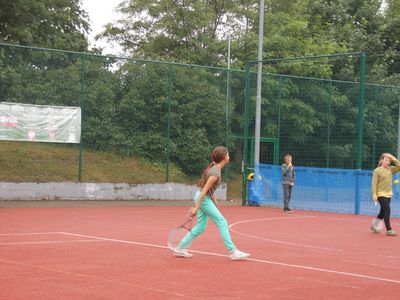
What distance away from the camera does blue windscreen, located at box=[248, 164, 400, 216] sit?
23.8 meters

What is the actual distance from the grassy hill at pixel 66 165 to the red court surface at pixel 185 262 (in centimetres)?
586

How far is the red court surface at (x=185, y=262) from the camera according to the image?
8.82m

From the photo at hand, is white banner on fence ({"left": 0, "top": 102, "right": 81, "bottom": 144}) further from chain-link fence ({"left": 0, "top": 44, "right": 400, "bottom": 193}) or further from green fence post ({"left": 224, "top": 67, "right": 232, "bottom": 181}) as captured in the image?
green fence post ({"left": 224, "top": 67, "right": 232, "bottom": 181})

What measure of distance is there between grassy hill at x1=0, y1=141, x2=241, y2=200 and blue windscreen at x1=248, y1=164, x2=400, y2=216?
328cm

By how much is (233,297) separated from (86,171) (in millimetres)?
17821

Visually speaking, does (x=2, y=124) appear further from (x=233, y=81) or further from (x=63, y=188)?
(x=233, y=81)

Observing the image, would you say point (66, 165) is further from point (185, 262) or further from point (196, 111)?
point (185, 262)

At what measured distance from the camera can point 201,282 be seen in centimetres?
941

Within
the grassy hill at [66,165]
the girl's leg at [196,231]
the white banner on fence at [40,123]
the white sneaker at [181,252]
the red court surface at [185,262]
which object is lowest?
the red court surface at [185,262]

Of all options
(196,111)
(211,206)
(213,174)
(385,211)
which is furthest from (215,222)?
(196,111)

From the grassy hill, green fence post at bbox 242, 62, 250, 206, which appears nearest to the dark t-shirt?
the grassy hill

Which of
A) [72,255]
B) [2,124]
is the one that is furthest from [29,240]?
[2,124]

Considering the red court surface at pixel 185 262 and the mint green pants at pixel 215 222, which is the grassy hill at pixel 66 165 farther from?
the mint green pants at pixel 215 222

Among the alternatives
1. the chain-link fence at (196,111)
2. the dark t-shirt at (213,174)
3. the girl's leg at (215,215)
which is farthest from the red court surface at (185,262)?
the chain-link fence at (196,111)
